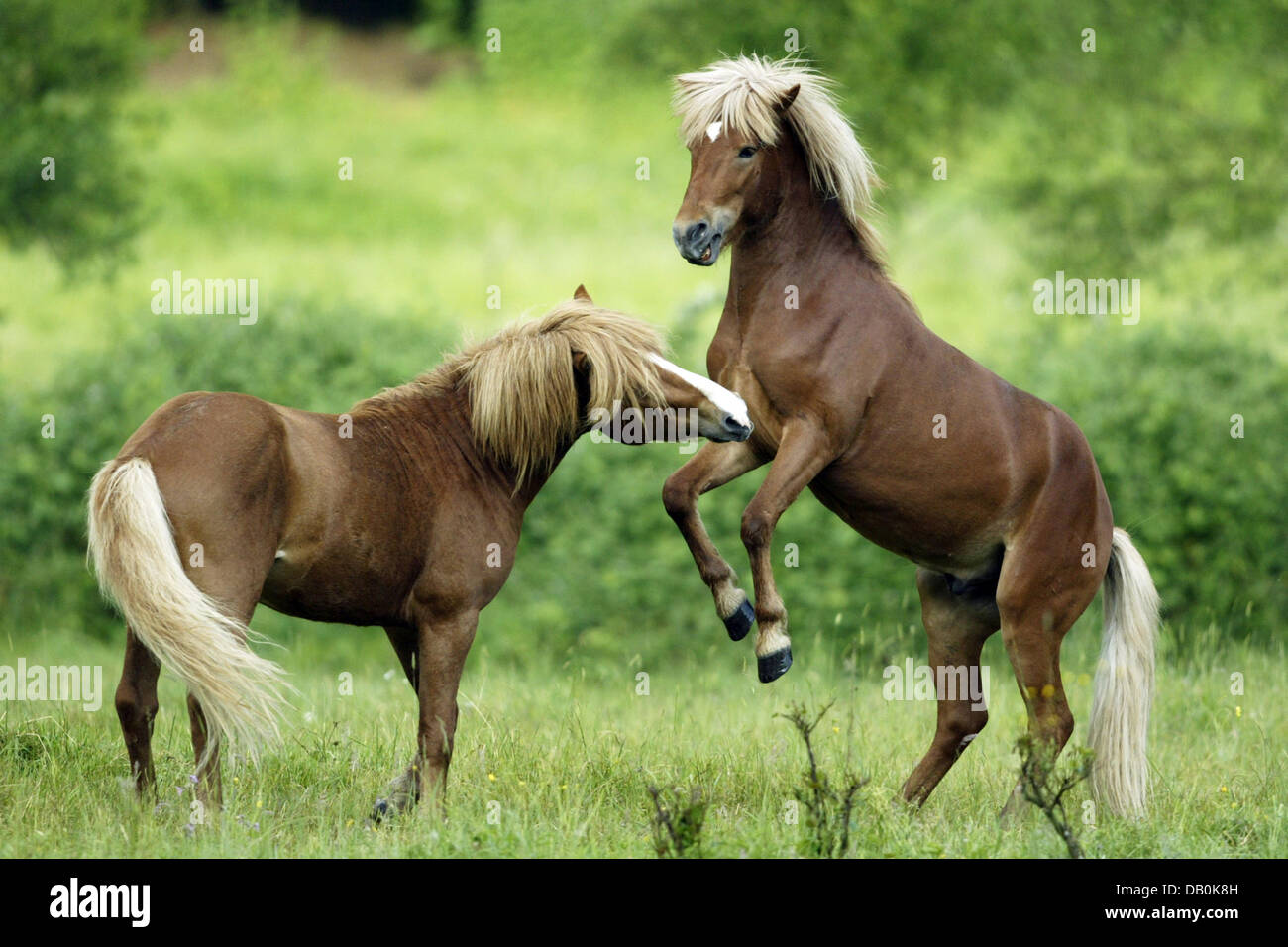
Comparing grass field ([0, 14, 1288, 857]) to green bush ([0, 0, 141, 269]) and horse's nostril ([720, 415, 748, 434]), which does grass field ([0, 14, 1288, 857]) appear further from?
horse's nostril ([720, 415, 748, 434])

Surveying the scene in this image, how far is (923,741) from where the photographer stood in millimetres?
6898

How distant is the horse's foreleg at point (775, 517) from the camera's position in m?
5.09

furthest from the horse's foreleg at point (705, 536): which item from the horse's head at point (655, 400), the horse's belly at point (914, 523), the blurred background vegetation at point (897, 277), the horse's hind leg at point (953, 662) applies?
the blurred background vegetation at point (897, 277)

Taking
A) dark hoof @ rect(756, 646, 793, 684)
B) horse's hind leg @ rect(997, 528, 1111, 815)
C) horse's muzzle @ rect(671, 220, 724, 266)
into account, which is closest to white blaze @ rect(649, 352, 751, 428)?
horse's muzzle @ rect(671, 220, 724, 266)

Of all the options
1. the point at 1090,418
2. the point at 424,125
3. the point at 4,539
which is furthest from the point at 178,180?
the point at 1090,418

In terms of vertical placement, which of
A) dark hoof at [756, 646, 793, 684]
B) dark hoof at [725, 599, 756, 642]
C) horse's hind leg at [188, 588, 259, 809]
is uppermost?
dark hoof at [725, 599, 756, 642]

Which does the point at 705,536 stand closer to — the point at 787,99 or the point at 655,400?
the point at 655,400

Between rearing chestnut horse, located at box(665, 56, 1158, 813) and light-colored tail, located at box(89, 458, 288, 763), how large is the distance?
1741mm

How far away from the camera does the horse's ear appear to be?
5209 millimetres

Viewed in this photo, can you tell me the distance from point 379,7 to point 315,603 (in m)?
30.5

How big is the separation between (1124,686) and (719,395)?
7.43 ft

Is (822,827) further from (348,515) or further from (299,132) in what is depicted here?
(299,132)

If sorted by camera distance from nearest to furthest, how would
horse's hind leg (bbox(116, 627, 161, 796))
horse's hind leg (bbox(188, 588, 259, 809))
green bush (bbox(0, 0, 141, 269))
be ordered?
horse's hind leg (bbox(188, 588, 259, 809)) → horse's hind leg (bbox(116, 627, 161, 796)) → green bush (bbox(0, 0, 141, 269))

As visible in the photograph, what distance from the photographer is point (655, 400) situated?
17.1ft
